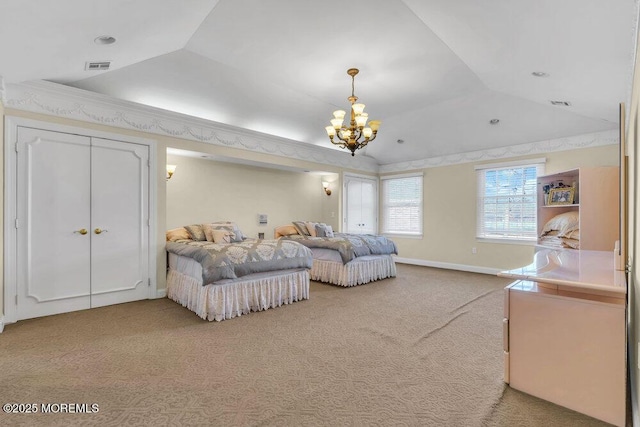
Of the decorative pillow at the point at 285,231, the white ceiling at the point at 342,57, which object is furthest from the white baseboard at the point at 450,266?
the decorative pillow at the point at 285,231

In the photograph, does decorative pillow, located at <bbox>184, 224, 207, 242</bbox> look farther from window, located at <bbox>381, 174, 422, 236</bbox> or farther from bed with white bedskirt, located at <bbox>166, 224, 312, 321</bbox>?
window, located at <bbox>381, 174, 422, 236</bbox>

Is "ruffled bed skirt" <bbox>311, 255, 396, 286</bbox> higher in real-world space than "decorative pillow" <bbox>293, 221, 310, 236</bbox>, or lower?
lower

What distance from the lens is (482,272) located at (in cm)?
611

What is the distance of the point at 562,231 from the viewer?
15.0ft

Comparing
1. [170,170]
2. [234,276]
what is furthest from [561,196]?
[170,170]

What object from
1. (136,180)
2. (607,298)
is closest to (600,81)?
(607,298)

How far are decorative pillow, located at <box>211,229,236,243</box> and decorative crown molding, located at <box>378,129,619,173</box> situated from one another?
15.0 feet

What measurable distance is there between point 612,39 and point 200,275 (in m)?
4.16

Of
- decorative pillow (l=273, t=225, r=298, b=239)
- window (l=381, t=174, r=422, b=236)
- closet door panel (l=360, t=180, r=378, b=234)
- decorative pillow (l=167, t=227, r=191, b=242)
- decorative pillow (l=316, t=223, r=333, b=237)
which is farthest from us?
closet door panel (l=360, t=180, r=378, b=234)

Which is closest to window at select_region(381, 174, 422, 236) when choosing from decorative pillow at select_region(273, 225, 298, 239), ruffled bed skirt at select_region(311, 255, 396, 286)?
ruffled bed skirt at select_region(311, 255, 396, 286)

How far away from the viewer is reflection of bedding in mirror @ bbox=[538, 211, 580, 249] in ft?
14.5

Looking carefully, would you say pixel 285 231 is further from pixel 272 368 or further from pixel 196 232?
pixel 272 368

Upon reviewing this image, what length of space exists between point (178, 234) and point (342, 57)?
3340 mm

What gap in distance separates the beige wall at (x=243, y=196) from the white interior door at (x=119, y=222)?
2.78ft
